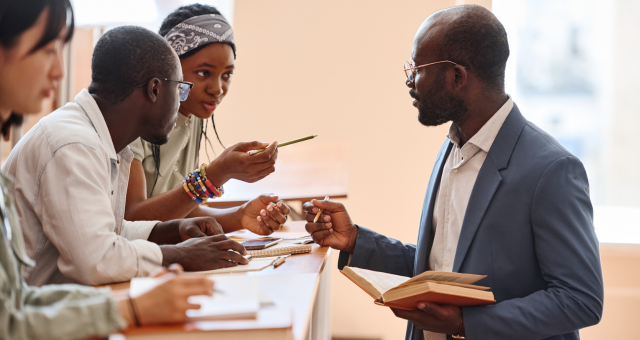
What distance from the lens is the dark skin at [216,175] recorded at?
170cm

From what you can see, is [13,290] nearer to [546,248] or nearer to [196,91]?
[546,248]

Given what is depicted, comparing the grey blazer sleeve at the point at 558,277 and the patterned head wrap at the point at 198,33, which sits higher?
the patterned head wrap at the point at 198,33

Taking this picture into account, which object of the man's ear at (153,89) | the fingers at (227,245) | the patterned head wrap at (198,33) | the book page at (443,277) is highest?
the patterned head wrap at (198,33)

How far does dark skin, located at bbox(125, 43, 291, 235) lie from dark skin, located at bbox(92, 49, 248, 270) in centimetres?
A: 22

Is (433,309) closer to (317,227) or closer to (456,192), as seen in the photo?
(456,192)

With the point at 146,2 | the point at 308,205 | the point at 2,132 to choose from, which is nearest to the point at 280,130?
the point at 146,2

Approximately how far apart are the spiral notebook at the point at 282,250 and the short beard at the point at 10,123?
708mm

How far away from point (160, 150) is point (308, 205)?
68 cm

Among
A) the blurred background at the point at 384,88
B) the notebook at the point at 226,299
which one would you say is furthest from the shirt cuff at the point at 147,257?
the blurred background at the point at 384,88

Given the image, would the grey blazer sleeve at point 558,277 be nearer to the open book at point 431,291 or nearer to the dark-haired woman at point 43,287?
the open book at point 431,291

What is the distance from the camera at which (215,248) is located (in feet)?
4.10

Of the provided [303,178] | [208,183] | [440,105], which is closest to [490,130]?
[440,105]

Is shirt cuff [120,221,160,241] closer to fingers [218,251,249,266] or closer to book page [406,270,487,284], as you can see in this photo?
fingers [218,251,249,266]

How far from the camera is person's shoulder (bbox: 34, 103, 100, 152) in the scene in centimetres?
111
